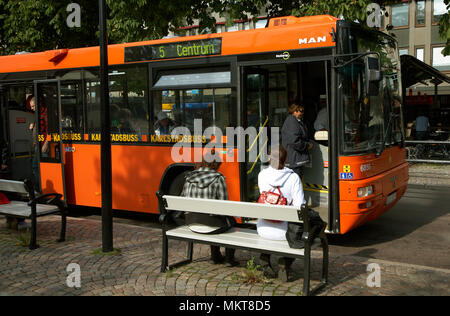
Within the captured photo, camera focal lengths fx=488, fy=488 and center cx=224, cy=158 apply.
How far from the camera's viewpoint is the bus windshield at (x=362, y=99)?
253 inches

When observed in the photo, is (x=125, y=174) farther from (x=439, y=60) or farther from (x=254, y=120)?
(x=439, y=60)

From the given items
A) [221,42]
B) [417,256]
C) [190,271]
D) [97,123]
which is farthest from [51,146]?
[417,256]

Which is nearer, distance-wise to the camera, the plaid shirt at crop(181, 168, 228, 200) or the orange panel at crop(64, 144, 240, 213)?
the plaid shirt at crop(181, 168, 228, 200)

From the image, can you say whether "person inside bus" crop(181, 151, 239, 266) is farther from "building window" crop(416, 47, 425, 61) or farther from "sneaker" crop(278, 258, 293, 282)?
"building window" crop(416, 47, 425, 61)

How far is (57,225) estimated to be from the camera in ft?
26.2

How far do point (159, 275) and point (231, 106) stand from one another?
2.92 meters

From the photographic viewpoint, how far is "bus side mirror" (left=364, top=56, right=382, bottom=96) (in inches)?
239

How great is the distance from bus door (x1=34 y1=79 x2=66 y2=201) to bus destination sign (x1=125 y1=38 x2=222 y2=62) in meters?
1.74

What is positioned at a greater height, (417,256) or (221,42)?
(221,42)

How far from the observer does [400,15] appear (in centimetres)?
3153

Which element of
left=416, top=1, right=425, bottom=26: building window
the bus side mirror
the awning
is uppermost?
left=416, top=1, right=425, bottom=26: building window

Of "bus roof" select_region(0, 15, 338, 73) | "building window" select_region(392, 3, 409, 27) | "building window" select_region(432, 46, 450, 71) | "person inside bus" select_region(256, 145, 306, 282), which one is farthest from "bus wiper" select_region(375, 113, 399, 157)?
"building window" select_region(392, 3, 409, 27)
